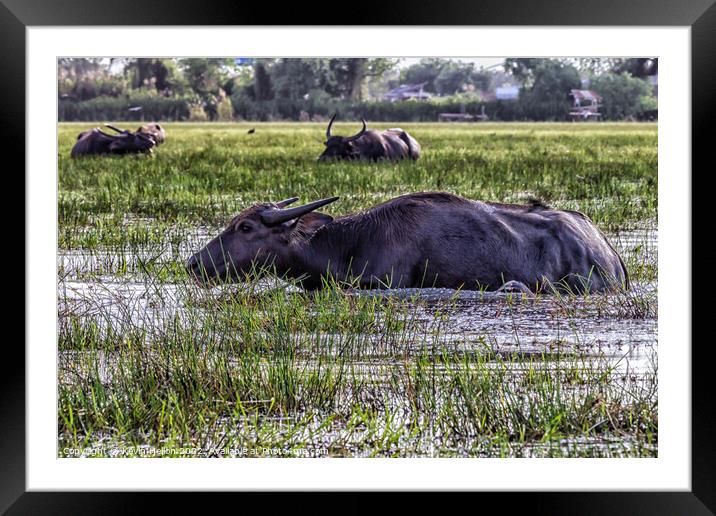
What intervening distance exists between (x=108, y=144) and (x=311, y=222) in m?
12.8

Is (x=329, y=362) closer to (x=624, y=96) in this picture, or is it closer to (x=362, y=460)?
(x=362, y=460)

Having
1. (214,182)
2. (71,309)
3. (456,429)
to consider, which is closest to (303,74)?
(214,182)

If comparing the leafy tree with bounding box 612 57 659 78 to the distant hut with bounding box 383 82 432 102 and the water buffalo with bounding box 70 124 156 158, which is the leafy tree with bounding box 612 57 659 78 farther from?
the water buffalo with bounding box 70 124 156 158

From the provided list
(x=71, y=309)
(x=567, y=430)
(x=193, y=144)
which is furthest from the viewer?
(x=193, y=144)

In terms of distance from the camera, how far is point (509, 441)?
175 inches

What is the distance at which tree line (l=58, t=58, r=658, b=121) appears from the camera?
29016mm

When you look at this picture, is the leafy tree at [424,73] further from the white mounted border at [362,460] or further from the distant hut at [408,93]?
the white mounted border at [362,460]

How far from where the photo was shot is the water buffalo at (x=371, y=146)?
1753 centimetres

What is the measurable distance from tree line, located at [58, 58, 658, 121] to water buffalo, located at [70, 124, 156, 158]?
9.14 meters

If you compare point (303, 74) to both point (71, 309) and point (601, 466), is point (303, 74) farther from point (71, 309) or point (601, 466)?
point (601, 466)
